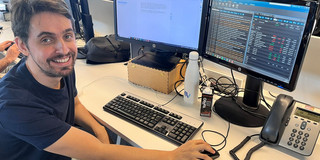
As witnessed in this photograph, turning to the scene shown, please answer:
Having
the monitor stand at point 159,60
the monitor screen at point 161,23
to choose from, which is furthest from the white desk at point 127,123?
the monitor screen at point 161,23

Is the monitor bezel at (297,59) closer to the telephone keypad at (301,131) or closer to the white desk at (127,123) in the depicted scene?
the telephone keypad at (301,131)

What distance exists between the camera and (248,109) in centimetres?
108

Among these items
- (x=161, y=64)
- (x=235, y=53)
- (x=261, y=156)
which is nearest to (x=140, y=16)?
(x=161, y=64)

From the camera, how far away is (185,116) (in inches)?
40.7

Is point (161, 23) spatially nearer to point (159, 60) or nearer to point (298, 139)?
point (159, 60)

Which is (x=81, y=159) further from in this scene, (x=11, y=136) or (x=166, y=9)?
(x=166, y=9)

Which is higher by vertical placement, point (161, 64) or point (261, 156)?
point (161, 64)

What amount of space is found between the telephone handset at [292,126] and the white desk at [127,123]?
4 cm

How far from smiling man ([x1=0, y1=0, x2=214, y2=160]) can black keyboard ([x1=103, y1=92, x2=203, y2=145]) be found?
0.30 feet

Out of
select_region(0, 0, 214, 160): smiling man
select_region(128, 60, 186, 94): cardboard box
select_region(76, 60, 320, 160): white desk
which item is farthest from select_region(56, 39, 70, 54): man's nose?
select_region(128, 60, 186, 94): cardboard box

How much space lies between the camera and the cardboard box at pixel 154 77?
4.03 feet

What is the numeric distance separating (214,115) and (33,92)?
29.3 inches

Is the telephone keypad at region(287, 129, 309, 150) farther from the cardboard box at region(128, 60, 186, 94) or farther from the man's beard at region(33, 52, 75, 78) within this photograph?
the man's beard at region(33, 52, 75, 78)

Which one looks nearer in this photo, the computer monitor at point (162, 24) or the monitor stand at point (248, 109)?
the monitor stand at point (248, 109)
